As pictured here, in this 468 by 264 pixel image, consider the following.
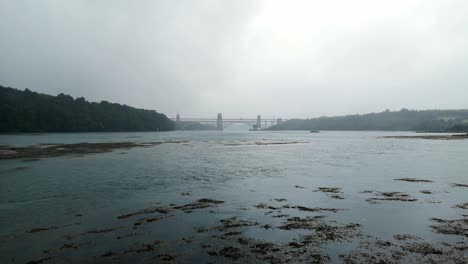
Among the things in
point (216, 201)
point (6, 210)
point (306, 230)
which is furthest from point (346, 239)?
point (6, 210)

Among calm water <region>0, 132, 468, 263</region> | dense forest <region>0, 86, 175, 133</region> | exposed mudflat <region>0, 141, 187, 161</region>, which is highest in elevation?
dense forest <region>0, 86, 175, 133</region>

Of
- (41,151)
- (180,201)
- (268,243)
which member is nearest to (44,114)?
(41,151)

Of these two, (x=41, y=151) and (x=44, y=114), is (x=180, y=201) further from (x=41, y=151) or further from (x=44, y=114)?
(x=44, y=114)

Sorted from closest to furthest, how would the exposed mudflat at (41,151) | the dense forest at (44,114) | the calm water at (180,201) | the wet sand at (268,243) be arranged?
1. the wet sand at (268,243)
2. the calm water at (180,201)
3. the exposed mudflat at (41,151)
4. the dense forest at (44,114)

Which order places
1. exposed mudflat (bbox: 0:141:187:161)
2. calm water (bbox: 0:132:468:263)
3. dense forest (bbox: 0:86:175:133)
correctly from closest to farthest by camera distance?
1. calm water (bbox: 0:132:468:263)
2. exposed mudflat (bbox: 0:141:187:161)
3. dense forest (bbox: 0:86:175:133)

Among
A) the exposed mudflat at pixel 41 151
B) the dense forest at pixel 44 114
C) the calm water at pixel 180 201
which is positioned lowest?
the calm water at pixel 180 201

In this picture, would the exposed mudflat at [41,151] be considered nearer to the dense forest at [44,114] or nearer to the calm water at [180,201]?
the calm water at [180,201]

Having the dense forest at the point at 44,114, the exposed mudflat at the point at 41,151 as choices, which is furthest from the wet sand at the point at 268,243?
the dense forest at the point at 44,114

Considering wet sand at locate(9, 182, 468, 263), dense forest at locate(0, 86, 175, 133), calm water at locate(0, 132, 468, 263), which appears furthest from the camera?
dense forest at locate(0, 86, 175, 133)

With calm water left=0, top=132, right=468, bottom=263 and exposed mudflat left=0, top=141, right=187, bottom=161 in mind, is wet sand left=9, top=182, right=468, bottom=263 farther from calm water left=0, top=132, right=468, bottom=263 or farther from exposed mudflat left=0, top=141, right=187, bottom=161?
exposed mudflat left=0, top=141, right=187, bottom=161

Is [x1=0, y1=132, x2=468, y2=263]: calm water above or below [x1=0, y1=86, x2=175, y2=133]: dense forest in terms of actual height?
below

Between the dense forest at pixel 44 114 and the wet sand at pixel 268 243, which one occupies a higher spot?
the dense forest at pixel 44 114

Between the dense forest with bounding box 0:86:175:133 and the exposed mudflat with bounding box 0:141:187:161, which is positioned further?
the dense forest with bounding box 0:86:175:133

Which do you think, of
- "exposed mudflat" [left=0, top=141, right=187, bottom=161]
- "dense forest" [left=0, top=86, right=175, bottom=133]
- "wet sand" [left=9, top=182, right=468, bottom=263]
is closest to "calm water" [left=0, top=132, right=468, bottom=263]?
"wet sand" [left=9, top=182, right=468, bottom=263]
